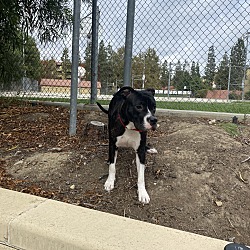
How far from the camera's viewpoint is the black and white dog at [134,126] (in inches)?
89.9

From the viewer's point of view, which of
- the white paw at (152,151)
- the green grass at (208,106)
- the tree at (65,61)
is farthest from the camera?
the tree at (65,61)

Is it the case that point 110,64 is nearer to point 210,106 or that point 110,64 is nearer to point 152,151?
point 210,106

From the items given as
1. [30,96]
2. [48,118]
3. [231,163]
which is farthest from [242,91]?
[30,96]

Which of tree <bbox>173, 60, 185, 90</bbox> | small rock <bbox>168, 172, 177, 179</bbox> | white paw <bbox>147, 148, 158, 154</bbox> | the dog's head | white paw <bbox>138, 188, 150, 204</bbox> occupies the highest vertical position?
tree <bbox>173, 60, 185, 90</bbox>

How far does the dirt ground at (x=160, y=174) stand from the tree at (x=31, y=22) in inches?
70.7

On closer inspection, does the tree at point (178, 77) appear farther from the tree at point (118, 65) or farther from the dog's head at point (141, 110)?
the dog's head at point (141, 110)

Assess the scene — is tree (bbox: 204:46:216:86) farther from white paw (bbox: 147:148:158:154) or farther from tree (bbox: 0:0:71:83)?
tree (bbox: 0:0:71:83)

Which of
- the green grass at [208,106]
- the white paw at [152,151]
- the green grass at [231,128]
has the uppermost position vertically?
the green grass at [208,106]

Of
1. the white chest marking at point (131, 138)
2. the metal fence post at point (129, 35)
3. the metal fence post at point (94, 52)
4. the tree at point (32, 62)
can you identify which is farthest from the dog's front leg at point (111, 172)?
the tree at point (32, 62)

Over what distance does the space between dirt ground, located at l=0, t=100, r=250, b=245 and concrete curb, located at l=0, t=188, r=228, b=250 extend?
0.56 metres

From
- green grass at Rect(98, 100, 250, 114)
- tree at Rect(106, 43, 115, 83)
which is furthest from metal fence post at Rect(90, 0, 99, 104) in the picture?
green grass at Rect(98, 100, 250, 114)

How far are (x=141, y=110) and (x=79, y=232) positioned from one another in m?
1.10

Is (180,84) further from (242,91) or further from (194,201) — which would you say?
(194,201)

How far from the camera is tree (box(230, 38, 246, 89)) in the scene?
4.13m
